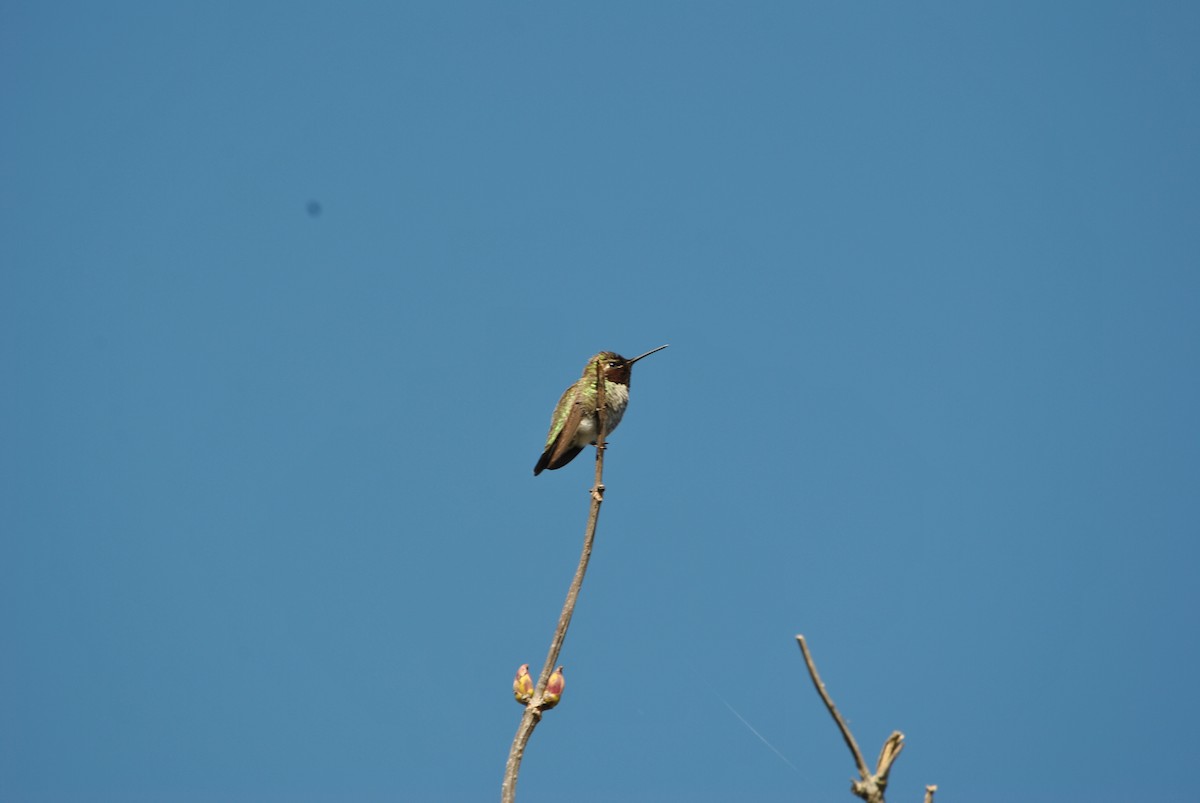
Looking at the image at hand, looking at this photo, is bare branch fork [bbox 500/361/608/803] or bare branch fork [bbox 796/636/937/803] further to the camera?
bare branch fork [bbox 500/361/608/803]

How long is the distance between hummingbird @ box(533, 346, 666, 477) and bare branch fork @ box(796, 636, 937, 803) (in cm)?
631

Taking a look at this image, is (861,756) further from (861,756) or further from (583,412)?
(583,412)

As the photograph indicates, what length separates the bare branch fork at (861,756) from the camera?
350cm

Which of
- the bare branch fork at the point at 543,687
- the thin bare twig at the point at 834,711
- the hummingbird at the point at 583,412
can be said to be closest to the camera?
the thin bare twig at the point at 834,711

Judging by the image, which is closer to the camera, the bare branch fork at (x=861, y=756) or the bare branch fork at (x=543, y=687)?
the bare branch fork at (x=861, y=756)

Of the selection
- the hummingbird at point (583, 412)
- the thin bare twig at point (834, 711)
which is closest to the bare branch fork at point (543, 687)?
the thin bare twig at point (834, 711)

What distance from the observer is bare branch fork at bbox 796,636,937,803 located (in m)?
3.50

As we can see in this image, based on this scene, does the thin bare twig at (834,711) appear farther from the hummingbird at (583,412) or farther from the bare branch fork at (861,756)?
the hummingbird at (583,412)

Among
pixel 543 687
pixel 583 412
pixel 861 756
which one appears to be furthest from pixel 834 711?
pixel 583 412

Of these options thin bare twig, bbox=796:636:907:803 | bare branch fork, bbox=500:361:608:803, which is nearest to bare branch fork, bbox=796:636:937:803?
thin bare twig, bbox=796:636:907:803

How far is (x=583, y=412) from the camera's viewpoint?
34.6 feet

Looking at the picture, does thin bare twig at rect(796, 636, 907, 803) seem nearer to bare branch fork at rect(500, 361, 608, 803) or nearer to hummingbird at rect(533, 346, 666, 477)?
bare branch fork at rect(500, 361, 608, 803)

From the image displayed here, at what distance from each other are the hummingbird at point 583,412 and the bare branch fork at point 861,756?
248 inches

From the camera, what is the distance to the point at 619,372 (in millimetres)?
10180
